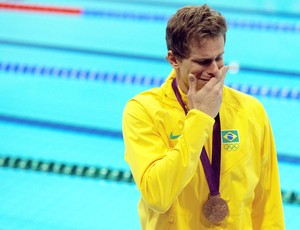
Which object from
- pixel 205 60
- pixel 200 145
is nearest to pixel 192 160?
pixel 200 145

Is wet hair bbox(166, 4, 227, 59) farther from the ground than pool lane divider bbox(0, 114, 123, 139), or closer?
farther from the ground

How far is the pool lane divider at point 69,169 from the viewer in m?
4.11

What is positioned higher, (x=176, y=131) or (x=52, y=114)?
(x=176, y=131)

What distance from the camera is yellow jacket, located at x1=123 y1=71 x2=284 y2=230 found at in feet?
5.84

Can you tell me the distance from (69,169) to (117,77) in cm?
177

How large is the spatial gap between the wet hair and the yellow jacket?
0.57 feet

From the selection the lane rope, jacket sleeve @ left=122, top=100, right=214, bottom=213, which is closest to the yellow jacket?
jacket sleeve @ left=122, top=100, right=214, bottom=213

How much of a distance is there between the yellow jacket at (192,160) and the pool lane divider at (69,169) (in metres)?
2.09

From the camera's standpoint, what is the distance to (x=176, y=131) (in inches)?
75.0

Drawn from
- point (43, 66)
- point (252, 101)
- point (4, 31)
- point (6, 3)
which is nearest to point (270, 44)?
point (43, 66)

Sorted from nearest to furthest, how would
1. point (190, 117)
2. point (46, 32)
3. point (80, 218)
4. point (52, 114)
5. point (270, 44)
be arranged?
point (190, 117)
point (80, 218)
point (52, 114)
point (270, 44)
point (46, 32)

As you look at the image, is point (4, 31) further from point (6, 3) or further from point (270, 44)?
point (270, 44)

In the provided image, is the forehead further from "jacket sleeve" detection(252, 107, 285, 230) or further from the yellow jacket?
"jacket sleeve" detection(252, 107, 285, 230)

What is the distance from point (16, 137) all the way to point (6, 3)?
4.01 meters
